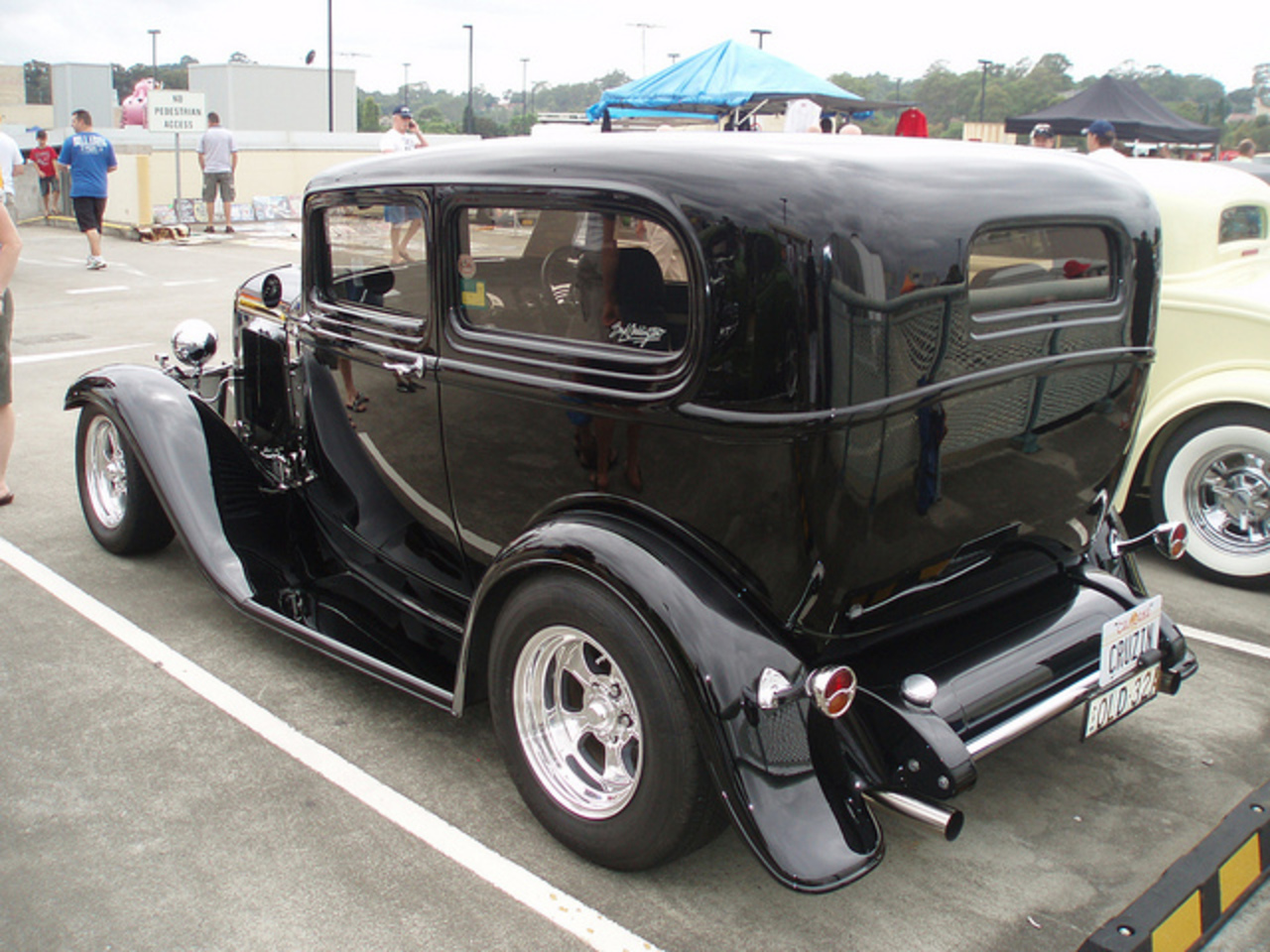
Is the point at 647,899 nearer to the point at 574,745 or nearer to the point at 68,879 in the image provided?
the point at 574,745

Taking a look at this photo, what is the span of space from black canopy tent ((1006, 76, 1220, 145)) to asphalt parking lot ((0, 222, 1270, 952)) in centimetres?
1585

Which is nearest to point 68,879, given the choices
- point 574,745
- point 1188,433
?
point 574,745

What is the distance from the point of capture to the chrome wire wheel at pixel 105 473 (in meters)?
4.47

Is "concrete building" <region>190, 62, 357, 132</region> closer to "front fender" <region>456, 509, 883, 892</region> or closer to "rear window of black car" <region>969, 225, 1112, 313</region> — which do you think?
"rear window of black car" <region>969, 225, 1112, 313</region>

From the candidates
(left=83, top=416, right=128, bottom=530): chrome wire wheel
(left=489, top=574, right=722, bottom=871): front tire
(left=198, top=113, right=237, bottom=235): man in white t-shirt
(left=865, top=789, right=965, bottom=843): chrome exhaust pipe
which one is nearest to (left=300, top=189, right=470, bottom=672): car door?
(left=489, top=574, right=722, bottom=871): front tire

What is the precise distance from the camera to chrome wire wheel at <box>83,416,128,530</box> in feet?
14.7

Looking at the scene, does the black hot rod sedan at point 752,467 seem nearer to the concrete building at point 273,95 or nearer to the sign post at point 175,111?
the sign post at point 175,111

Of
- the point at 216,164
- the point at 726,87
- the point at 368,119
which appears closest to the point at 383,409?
the point at 726,87

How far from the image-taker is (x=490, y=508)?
3.11m

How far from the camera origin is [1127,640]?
281 centimetres

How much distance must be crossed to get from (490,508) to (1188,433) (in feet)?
10.7

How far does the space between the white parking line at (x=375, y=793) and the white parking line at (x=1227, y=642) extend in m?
2.78

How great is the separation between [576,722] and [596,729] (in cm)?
10

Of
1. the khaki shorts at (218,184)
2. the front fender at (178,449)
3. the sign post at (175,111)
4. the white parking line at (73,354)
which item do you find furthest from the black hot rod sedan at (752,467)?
the sign post at (175,111)
